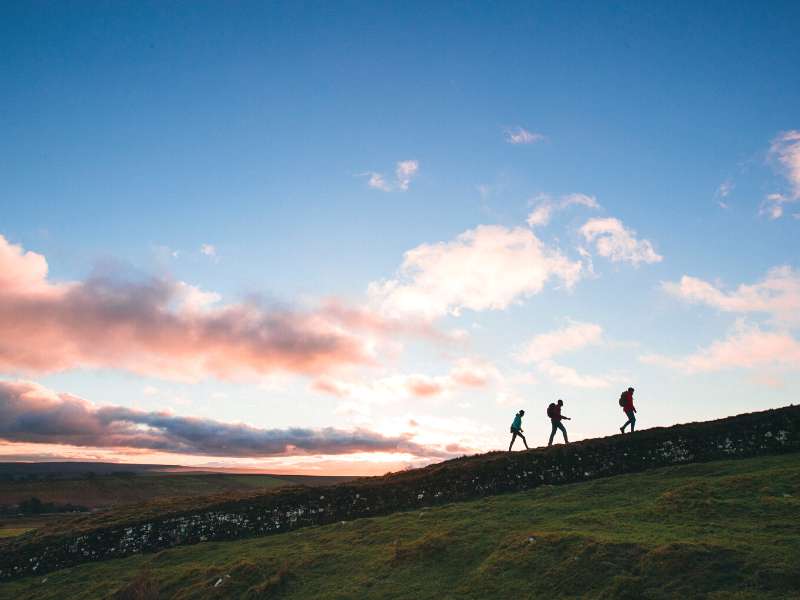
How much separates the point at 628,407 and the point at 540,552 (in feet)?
37.5

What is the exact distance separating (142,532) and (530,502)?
17.8 metres

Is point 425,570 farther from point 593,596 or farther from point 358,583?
point 593,596

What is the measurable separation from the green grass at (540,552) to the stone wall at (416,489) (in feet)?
3.26

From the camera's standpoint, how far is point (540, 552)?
13688 mm

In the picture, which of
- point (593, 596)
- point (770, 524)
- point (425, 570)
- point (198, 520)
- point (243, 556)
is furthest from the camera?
point (198, 520)

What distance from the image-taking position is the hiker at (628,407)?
23.0m

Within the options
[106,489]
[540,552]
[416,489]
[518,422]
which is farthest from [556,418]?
[106,489]

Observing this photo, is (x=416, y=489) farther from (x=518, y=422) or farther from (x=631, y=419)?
(x=631, y=419)

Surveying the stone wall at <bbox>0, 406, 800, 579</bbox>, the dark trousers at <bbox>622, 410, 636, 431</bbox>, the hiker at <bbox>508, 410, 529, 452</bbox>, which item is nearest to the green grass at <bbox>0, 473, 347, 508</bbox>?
the stone wall at <bbox>0, 406, 800, 579</bbox>

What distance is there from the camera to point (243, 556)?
20.0 metres

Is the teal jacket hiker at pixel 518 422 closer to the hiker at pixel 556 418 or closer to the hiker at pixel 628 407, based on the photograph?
the hiker at pixel 556 418

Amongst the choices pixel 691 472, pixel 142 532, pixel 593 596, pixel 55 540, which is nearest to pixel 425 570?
pixel 593 596

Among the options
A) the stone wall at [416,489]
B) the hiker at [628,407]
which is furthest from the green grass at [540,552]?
the hiker at [628,407]

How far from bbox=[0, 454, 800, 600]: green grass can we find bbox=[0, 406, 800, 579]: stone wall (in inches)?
39.1
